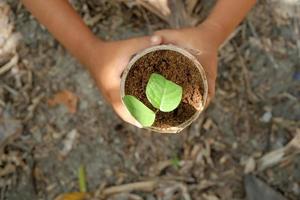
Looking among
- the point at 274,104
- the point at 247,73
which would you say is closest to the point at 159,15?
the point at 247,73

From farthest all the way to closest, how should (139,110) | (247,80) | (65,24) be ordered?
(247,80), (65,24), (139,110)

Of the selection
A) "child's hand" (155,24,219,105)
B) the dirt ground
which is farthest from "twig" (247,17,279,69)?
"child's hand" (155,24,219,105)

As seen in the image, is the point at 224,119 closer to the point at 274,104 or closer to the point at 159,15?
the point at 274,104

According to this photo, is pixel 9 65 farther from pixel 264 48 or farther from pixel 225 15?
pixel 264 48

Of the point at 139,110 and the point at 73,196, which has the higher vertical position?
the point at 139,110

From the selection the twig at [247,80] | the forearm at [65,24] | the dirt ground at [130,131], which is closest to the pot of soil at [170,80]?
the forearm at [65,24]

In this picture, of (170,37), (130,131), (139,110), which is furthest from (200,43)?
(130,131)

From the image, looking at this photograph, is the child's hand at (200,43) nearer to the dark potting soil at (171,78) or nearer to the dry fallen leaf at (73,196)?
the dark potting soil at (171,78)
